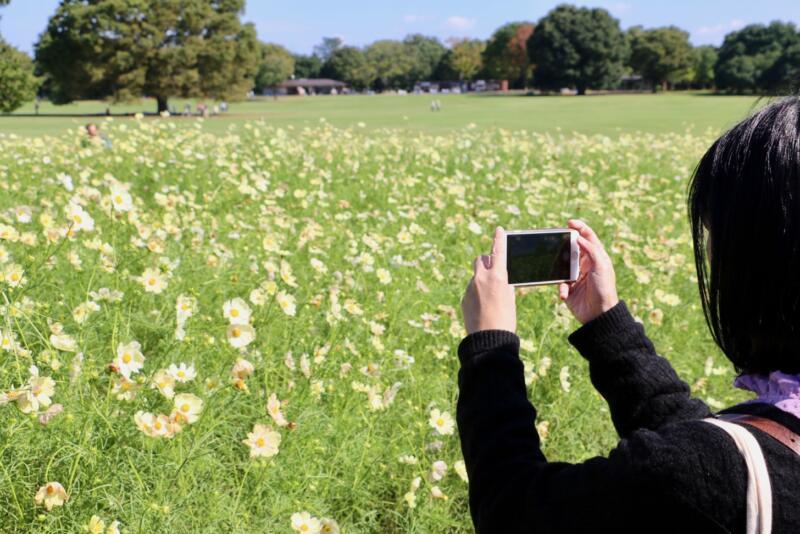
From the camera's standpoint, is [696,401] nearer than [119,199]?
Yes

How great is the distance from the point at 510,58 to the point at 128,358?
8410 cm

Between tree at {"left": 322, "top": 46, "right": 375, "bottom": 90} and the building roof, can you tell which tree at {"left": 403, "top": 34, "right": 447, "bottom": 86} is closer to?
tree at {"left": 322, "top": 46, "right": 375, "bottom": 90}

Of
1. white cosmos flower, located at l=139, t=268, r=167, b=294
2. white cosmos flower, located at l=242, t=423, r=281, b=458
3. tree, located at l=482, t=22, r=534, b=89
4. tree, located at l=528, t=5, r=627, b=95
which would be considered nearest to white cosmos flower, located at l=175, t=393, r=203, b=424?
white cosmos flower, located at l=242, t=423, r=281, b=458

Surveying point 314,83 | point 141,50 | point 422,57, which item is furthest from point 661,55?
point 141,50

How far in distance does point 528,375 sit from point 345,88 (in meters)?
99.7

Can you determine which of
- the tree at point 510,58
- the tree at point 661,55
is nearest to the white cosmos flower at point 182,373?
the tree at point 661,55

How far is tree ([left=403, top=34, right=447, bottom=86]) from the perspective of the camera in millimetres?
96812

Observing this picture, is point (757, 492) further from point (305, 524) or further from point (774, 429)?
point (305, 524)

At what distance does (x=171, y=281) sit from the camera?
9.16 feet

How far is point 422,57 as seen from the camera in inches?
4013

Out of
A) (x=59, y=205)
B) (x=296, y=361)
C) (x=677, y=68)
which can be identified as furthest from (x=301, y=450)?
(x=677, y=68)

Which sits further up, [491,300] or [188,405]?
[491,300]

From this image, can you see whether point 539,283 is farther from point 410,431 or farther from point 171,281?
point 171,281

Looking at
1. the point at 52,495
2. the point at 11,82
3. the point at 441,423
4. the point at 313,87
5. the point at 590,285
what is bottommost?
the point at 441,423
